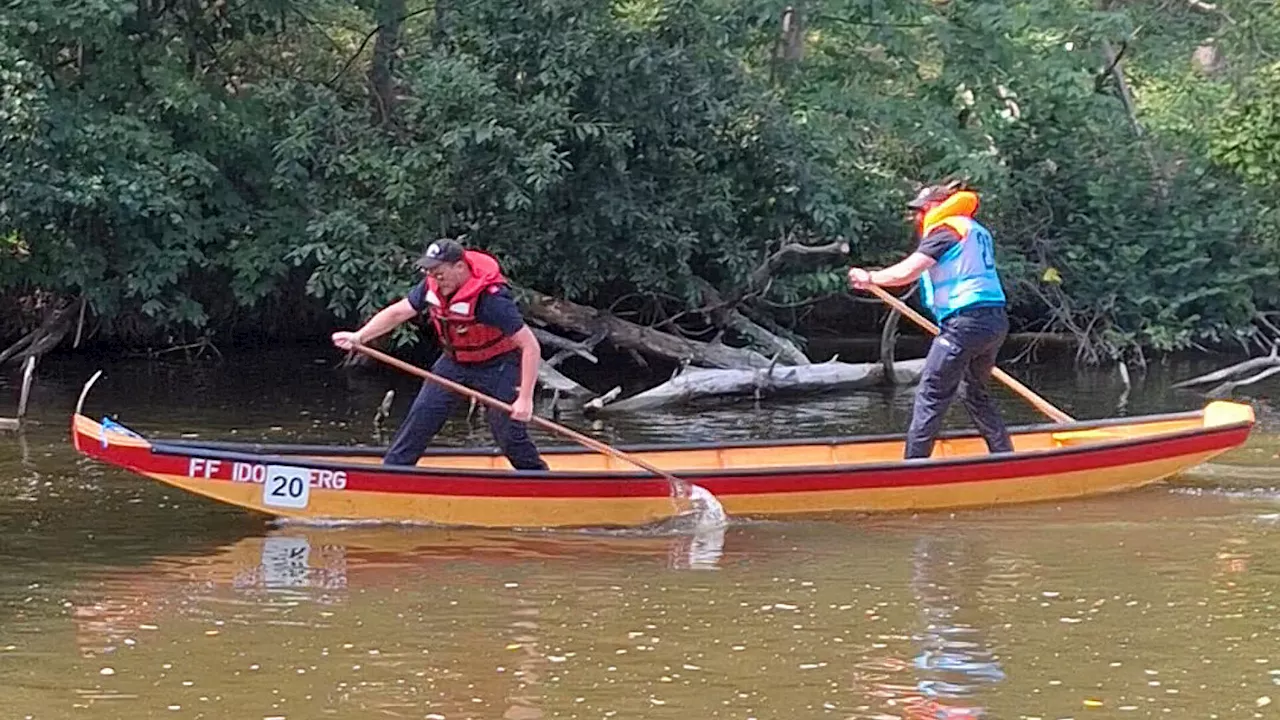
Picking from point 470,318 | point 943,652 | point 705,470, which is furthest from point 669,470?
point 943,652

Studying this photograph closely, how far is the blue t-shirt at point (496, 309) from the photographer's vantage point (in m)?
8.90

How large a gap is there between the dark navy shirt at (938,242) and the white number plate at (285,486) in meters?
3.51

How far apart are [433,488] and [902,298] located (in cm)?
893

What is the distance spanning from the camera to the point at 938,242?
9.79 m

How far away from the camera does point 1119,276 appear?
18047 millimetres

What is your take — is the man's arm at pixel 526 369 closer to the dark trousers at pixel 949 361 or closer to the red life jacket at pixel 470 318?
the red life jacket at pixel 470 318

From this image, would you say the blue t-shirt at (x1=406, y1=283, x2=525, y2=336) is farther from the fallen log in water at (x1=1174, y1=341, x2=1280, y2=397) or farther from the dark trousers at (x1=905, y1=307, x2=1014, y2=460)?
the fallen log in water at (x1=1174, y1=341, x2=1280, y2=397)

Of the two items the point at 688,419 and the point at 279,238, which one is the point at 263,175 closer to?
the point at 279,238

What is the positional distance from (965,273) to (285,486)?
12.6 feet

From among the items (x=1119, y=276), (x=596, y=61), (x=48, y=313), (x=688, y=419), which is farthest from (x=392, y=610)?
(x=1119, y=276)

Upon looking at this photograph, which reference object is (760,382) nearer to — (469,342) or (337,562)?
(469,342)

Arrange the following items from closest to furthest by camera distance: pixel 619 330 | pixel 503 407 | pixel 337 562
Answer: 1. pixel 337 562
2. pixel 503 407
3. pixel 619 330

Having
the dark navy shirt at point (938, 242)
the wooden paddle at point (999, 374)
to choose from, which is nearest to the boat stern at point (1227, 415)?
the wooden paddle at point (999, 374)

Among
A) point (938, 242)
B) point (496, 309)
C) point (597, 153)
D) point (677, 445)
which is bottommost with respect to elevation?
point (677, 445)
